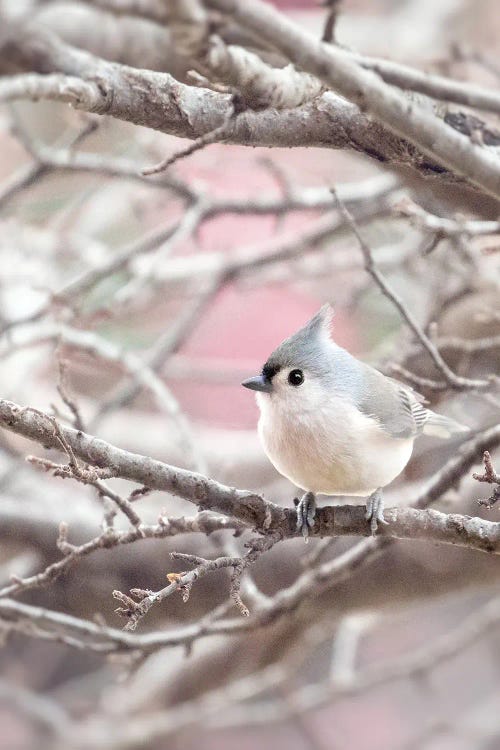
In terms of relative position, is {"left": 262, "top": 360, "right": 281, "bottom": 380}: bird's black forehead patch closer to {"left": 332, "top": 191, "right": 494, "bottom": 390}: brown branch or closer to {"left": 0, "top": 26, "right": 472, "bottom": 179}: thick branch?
{"left": 332, "top": 191, "right": 494, "bottom": 390}: brown branch

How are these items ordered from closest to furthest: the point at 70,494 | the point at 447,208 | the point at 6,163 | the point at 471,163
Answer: the point at 471,163, the point at 447,208, the point at 70,494, the point at 6,163

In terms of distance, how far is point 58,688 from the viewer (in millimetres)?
3844

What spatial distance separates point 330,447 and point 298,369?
0.19 metres

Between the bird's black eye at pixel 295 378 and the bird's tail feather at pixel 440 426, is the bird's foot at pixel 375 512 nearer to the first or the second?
the bird's black eye at pixel 295 378

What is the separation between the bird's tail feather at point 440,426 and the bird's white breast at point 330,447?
A: 9.4 inches

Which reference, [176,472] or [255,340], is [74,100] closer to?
[176,472]

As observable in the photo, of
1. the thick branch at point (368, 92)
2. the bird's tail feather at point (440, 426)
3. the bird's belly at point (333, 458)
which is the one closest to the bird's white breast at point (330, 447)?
the bird's belly at point (333, 458)

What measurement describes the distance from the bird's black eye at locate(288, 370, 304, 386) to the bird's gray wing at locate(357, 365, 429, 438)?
11 centimetres

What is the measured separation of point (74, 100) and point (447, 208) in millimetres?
1152

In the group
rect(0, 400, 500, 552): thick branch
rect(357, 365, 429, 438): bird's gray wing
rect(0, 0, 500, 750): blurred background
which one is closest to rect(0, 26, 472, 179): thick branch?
rect(0, 0, 500, 750): blurred background

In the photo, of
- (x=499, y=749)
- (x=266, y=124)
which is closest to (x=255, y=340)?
(x=499, y=749)

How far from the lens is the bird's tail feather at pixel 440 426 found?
180cm

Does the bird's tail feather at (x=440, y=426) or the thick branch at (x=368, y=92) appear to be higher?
the thick branch at (x=368, y=92)

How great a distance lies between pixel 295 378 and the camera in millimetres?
1613
